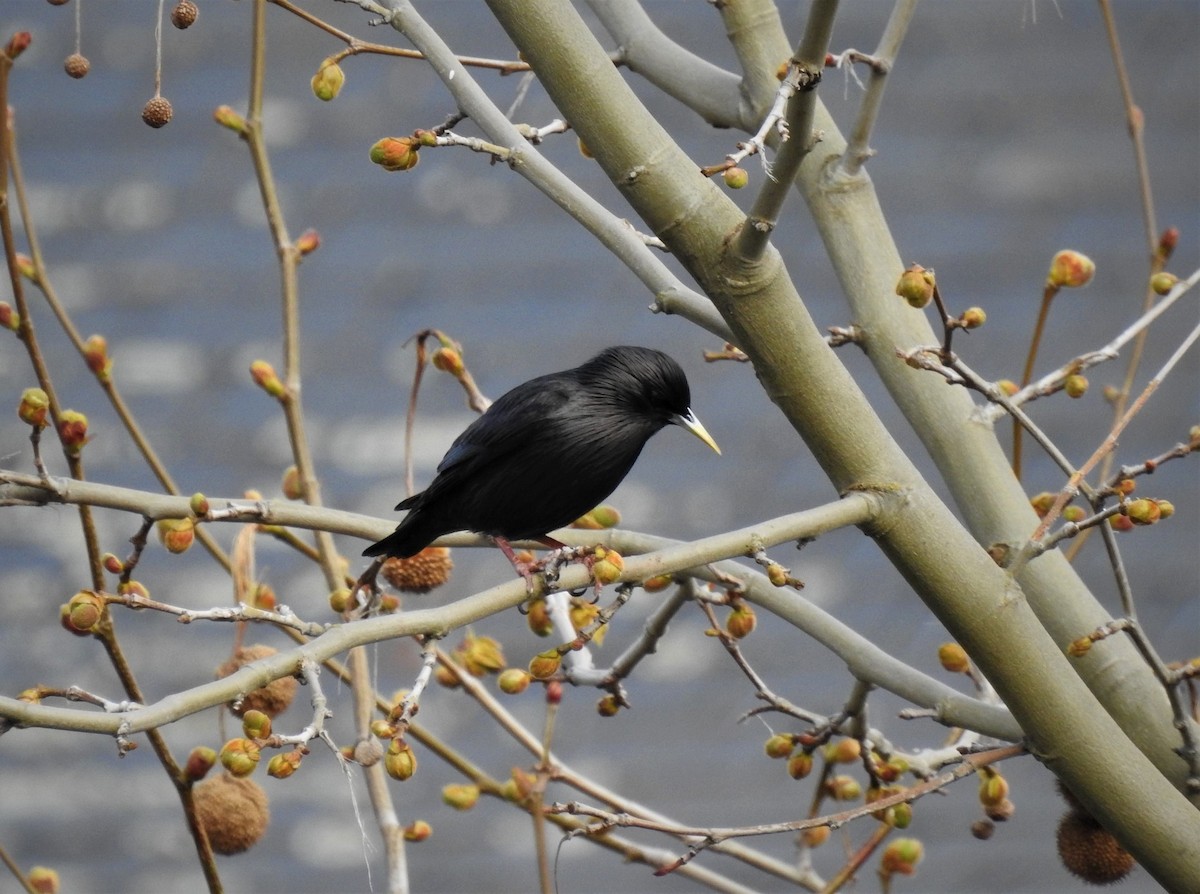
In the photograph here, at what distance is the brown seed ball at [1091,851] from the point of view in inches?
69.2

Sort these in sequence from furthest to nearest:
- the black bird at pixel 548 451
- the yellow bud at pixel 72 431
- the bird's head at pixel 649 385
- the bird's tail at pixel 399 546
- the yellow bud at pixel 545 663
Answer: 1. the bird's head at pixel 649 385
2. the black bird at pixel 548 451
3. the bird's tail at pixel 399 546
4. the yellow bud at pixel 72 431
5. the yellow bud at pixel 545 663

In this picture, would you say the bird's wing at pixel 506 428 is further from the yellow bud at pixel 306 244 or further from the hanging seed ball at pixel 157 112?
the hanging seed ball at pixel 157 112

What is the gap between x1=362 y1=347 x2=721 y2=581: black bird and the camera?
2273 mm

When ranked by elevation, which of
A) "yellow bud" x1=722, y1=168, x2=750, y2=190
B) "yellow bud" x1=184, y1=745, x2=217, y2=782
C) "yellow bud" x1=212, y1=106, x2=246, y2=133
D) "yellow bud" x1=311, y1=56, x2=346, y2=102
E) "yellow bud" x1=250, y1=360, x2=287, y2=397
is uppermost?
"yellow bud" x1=212, y1=106, x2=246, y2=133

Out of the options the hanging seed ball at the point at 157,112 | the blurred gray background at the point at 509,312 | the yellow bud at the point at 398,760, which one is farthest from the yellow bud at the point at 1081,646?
the blurred gray background at the point at 509,312

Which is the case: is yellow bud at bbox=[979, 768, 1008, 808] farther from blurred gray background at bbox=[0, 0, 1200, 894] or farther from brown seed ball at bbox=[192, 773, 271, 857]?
blurred gray background at bbox=[0, 0, 1200, 894]

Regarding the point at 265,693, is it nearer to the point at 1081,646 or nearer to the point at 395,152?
the point at 395,152

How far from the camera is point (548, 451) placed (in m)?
2.31

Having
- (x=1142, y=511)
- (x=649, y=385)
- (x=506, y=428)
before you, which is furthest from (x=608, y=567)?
(x=649, y=385)

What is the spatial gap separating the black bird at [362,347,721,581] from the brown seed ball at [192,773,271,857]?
1.65 feet

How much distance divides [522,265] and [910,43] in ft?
4.61

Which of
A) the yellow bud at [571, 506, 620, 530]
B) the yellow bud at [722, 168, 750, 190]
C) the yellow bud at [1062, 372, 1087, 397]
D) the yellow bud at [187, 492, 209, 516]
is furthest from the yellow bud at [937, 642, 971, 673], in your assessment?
the yellow bud at [187, 492, 209, 516]

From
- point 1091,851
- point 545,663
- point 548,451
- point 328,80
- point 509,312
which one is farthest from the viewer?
point 509,312

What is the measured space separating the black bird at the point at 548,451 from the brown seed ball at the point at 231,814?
1.65ft
